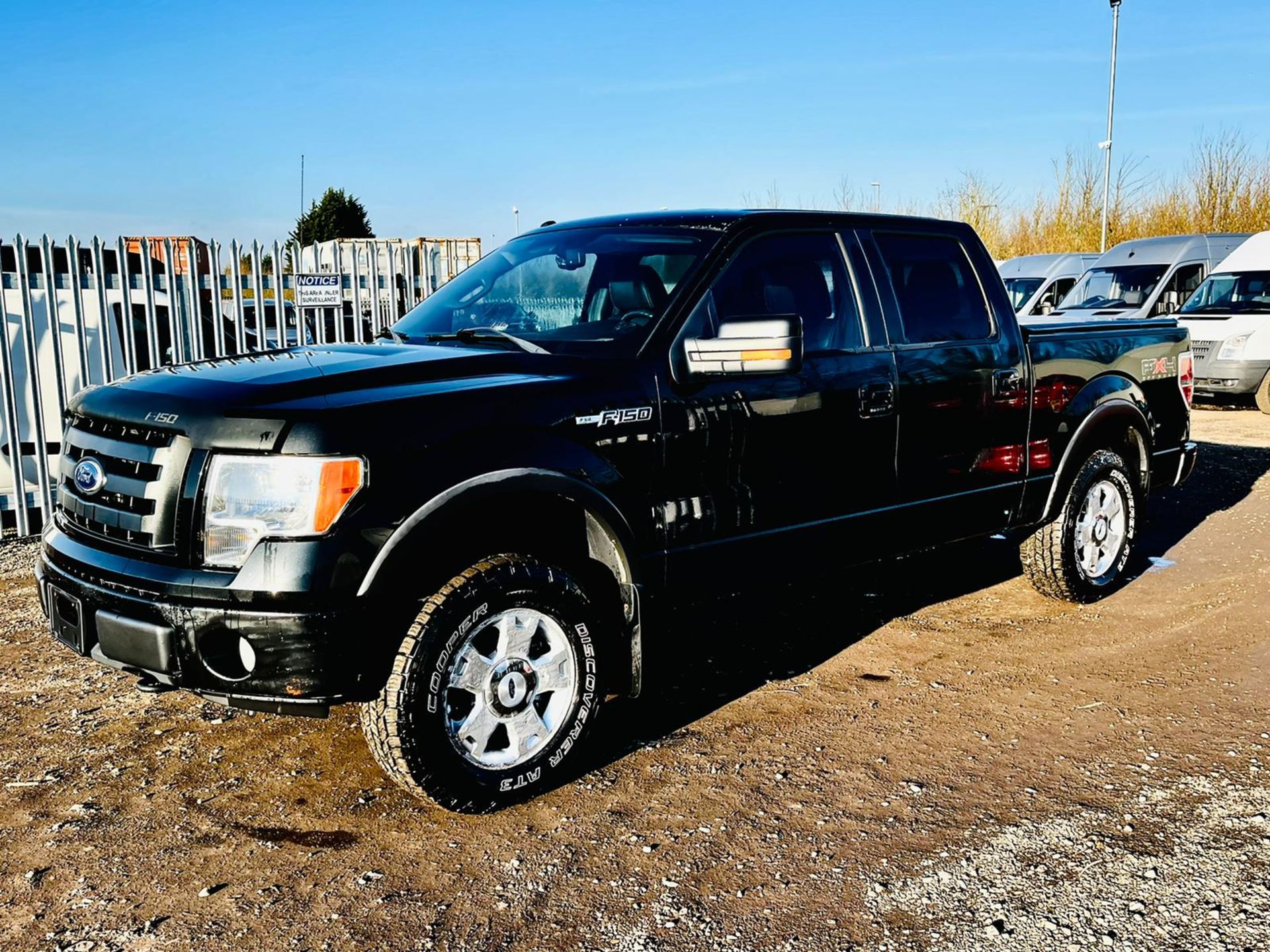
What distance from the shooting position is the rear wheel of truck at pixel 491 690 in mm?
3314

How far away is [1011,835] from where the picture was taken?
135 inches

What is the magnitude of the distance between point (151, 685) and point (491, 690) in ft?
3.44

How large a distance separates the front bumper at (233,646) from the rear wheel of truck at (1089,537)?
384 cm

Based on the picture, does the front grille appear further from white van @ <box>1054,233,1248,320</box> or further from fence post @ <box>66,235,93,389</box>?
white van @ <box>1054,233,1248,320</box>

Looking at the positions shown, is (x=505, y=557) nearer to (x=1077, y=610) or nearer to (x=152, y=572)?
(x=152, y=572)

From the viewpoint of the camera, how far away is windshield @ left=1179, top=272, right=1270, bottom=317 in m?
15.3

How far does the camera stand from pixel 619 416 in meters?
3.77

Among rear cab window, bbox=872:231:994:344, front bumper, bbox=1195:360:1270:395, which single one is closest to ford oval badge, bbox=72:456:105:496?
rear cab window, bbox=872:231:994:344

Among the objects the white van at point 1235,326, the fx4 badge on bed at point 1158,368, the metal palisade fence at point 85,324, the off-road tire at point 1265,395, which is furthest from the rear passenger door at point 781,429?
the off-road tire at point 1265,395

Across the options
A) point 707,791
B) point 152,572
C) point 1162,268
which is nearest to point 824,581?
point 707,791

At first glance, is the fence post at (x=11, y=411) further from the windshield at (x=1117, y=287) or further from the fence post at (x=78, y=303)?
the windshield at (x=1117, y=287)

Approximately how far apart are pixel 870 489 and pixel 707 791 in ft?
4.98

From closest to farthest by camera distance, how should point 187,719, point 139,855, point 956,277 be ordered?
point 139,855 < point 187,719 < point 956,277

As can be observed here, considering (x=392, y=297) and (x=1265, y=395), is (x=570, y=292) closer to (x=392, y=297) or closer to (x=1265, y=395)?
(x=392, y=297)
